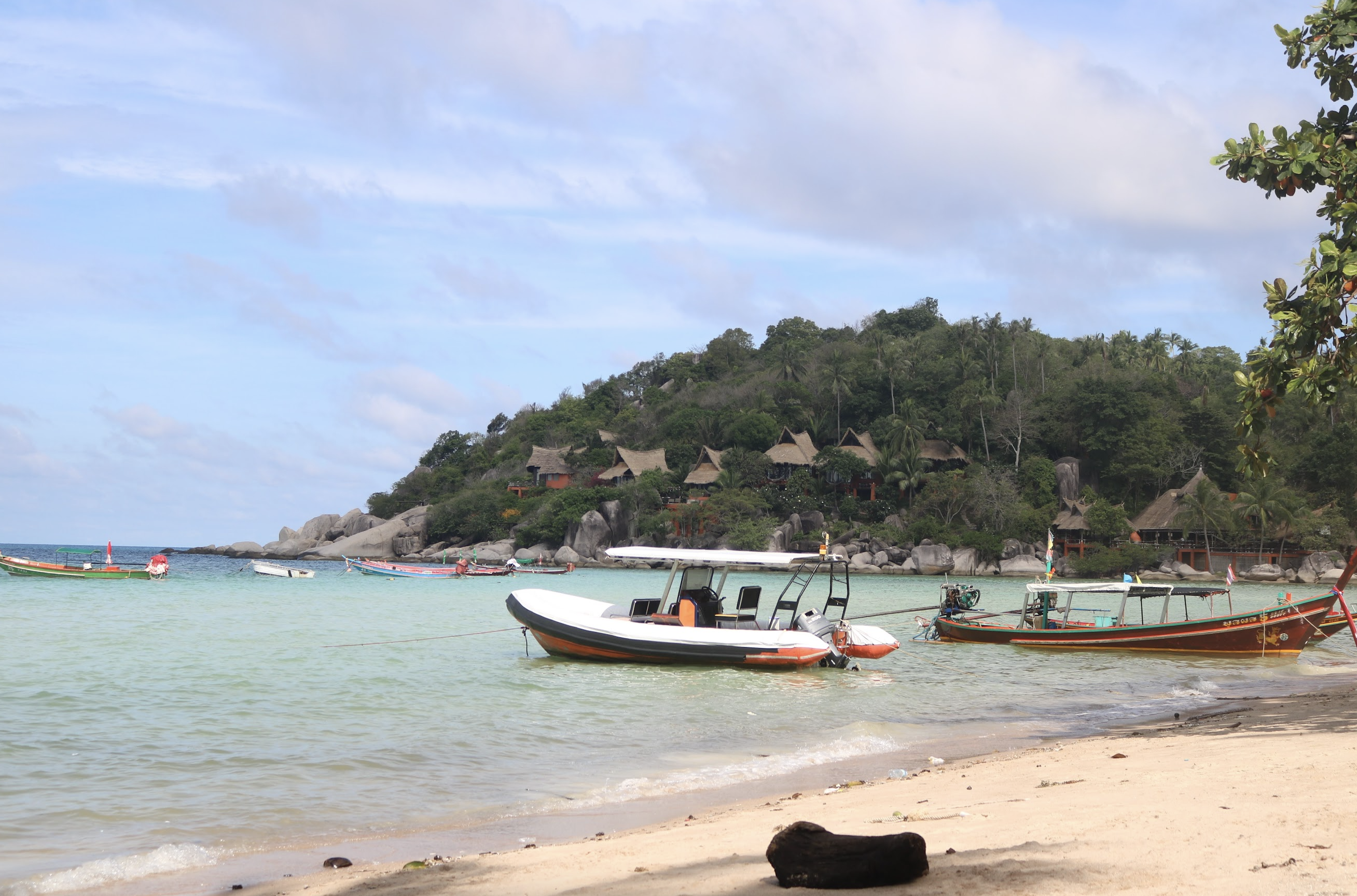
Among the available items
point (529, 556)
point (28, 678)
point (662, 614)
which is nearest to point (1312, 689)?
point (662, 614)

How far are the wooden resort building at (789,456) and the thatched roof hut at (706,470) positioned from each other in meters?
3.75

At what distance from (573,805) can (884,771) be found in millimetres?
3067

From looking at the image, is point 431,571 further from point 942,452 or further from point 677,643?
point 677,643

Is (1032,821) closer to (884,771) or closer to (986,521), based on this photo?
(884,771)

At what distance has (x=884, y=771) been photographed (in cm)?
Answer: 980

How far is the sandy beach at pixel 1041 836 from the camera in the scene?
183 inches

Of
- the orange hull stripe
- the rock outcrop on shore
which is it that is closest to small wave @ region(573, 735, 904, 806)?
the orange hull stripe

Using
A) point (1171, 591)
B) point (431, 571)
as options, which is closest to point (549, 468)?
point (431, 571)

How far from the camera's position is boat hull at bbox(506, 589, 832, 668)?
18094 millimetres

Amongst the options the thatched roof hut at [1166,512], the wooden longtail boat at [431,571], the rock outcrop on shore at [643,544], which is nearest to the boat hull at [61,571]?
the wooden longtail boat at [431,571]

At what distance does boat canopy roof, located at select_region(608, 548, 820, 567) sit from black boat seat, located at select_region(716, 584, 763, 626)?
45.1 inches

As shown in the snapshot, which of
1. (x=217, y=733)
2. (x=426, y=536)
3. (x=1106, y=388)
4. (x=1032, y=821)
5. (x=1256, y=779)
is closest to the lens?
(x=1032, y=821)

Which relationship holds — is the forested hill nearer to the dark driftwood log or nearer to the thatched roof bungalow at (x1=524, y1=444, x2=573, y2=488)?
the thatched roof bungalow at (x1=524, y1=444, x2=573, y2=488)

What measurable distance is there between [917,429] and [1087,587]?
49.5 metres
